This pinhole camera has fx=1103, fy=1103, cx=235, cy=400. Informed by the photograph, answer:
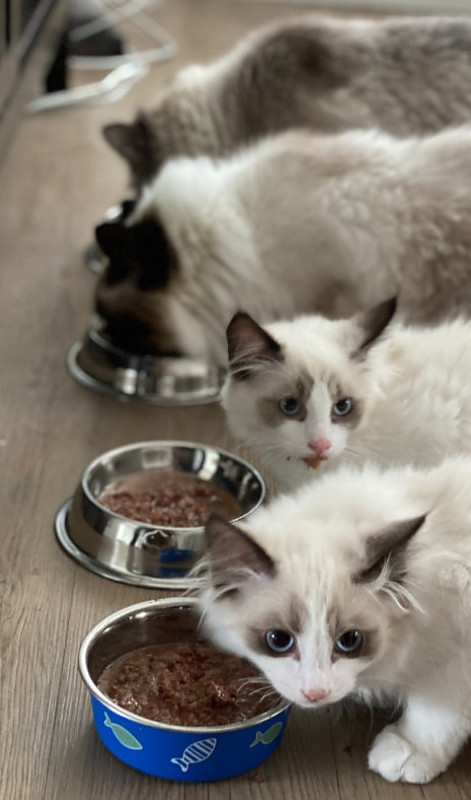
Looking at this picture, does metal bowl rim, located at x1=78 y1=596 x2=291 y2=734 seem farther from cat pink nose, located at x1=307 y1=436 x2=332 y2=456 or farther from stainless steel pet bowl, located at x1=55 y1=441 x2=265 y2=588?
cat pink nose, located at x1=307 y1=436 x2=332 y2=456

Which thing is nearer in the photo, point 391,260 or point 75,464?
point 75,464

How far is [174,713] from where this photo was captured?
57.8 inches

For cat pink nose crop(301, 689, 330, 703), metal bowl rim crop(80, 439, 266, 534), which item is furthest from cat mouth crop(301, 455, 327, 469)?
cat pink nose crop(301, 689, 330, 703)

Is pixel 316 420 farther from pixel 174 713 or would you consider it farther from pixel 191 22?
pixel 191 22

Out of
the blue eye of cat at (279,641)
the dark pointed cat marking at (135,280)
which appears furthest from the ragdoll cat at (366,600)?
the dark pointed cat marking at (135,280)

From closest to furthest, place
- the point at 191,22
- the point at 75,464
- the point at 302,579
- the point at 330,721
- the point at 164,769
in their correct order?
1. the point at 302,579
2. the point at 164,769
3. the point at 330,721
4. the point at 75,464
5. the point at 191,22

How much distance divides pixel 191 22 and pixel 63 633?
14.8 feet

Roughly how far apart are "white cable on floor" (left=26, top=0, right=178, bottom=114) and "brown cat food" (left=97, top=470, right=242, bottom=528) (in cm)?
220

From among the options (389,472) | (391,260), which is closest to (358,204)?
(391,260)

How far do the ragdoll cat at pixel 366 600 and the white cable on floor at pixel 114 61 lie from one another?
2.81m

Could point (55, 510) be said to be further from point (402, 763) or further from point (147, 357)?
point (402, 763)

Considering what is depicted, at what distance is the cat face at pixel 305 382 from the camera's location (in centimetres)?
174

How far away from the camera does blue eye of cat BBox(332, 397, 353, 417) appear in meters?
1.76

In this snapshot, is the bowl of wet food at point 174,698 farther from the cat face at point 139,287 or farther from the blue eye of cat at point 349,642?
the cat face at point 139,287
